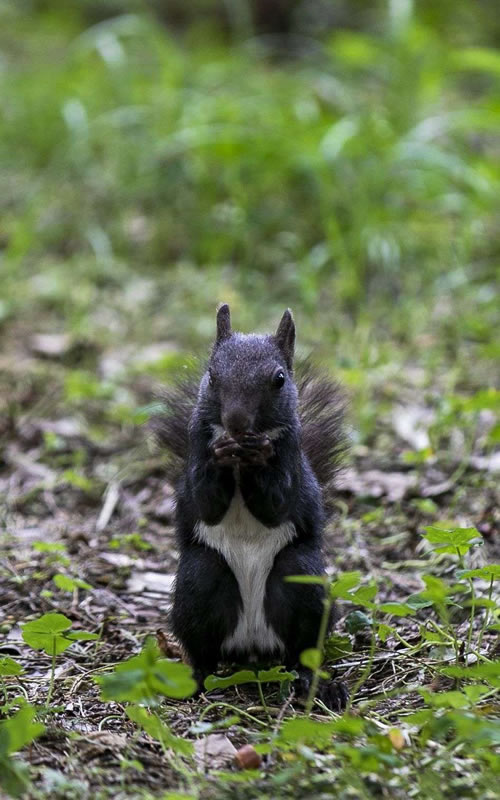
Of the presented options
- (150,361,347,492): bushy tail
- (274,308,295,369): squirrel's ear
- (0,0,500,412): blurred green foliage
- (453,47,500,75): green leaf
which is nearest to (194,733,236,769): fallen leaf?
(150,361,347,492): bushy tail

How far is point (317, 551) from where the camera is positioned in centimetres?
274

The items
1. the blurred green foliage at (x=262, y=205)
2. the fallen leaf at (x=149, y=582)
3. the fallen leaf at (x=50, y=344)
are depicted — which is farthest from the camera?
the blurred green foliage at (x=262, y=205)

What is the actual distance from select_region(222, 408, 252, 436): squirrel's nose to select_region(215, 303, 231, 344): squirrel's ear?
13.2 inches

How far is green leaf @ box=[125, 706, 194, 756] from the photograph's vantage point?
2117mm

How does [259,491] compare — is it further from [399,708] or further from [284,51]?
[284,51]

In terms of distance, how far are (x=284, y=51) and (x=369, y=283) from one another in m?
4.55

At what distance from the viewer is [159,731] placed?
2.17m

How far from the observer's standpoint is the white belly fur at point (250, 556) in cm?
268

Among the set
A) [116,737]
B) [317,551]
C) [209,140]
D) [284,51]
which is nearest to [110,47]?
[209,140]

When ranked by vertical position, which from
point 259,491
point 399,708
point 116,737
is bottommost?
point 399,708

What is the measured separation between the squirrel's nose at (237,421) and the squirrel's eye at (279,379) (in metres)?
0.14

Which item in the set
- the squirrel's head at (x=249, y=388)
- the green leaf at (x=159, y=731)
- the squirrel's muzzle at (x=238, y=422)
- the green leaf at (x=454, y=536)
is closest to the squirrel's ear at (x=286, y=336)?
the squirrel's head at (x=249, y=388)

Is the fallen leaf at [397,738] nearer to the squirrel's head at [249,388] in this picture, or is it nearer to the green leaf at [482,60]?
the squirrel's head at [249,388]

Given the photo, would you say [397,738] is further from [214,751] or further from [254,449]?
[254,449]
